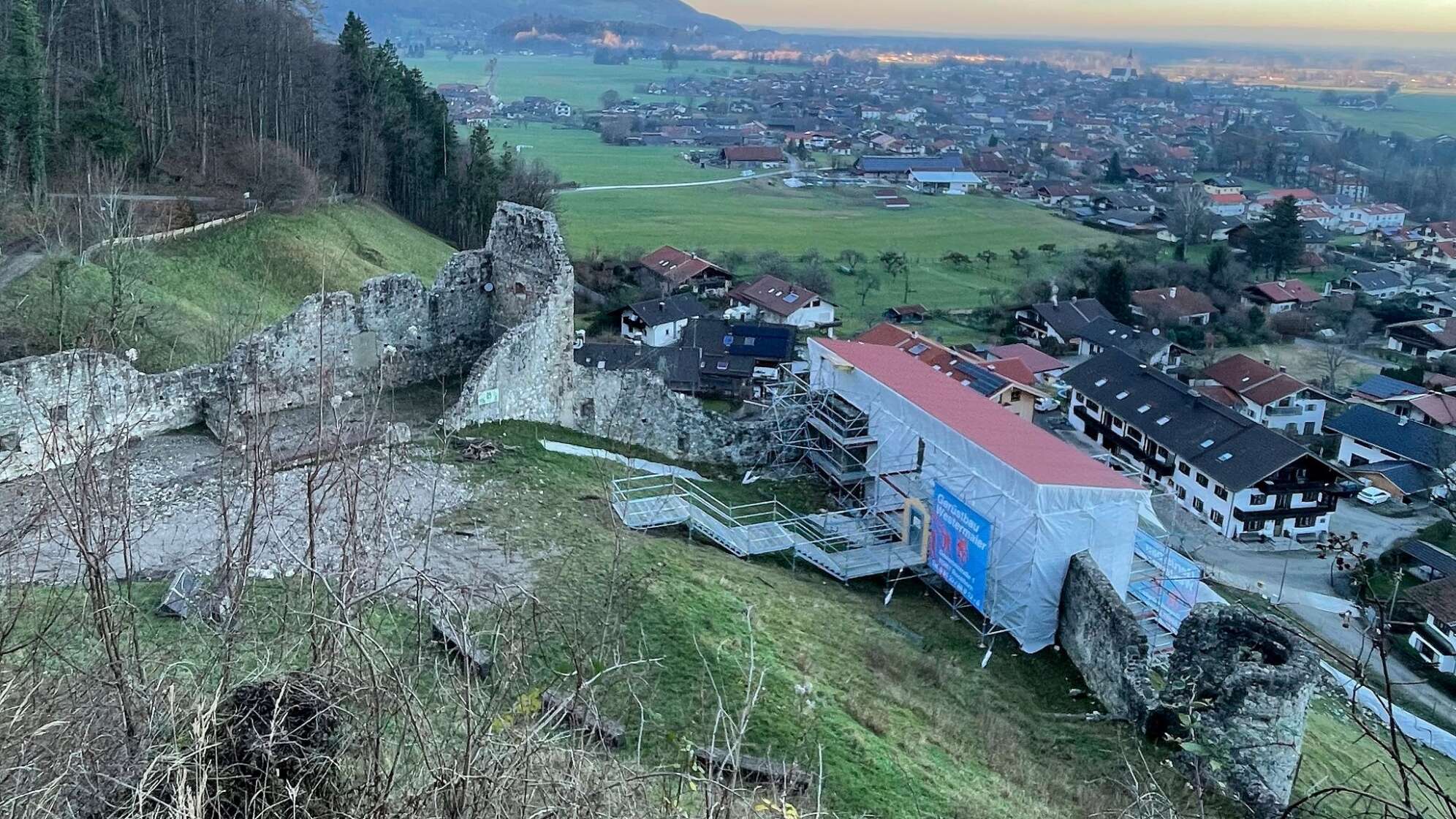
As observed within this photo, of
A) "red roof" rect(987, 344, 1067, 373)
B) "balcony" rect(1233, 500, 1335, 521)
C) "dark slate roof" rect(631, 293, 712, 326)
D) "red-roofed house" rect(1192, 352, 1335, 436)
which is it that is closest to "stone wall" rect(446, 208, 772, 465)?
"balcony" rect(1233, 500, 1335, 521)

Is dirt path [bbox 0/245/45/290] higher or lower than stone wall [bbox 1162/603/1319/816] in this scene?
higher

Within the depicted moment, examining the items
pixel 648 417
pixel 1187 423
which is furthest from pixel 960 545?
pixel 1187 423

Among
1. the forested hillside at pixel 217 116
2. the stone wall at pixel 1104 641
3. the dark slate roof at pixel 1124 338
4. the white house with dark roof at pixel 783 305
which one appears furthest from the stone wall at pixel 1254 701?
the white house with dark roof at pixel 783 305

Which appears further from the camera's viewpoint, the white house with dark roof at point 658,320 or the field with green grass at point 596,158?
the field with green grass at point 596,158

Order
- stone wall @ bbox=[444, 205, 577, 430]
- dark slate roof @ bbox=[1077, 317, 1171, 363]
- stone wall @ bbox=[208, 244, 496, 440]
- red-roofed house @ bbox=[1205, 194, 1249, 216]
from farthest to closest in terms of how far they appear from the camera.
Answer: red-roofed house @ bbox=[1205, 194, 1249, 216] → dark slate roof @ bbox=[1077, 317, 1171, 363] → stone wall @ bbox=[444, 205, 577, 430] → stone wall @ bbox=[208, 244, 496, 440]

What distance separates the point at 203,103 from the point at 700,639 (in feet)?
120

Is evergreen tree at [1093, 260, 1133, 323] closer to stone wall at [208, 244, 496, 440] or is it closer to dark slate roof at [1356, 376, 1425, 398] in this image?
dark slate roof at [1356, 376, 1425, 398]

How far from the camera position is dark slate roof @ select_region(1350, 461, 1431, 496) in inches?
1539

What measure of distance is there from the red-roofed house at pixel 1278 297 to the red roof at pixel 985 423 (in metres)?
48.8

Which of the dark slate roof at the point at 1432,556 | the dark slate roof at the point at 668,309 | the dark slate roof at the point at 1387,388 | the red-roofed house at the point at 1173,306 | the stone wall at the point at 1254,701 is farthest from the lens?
the red-roofed house at the point at 1173,306

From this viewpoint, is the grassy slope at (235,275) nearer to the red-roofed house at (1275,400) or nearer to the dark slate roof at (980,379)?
the dark slate roof at (980,379)

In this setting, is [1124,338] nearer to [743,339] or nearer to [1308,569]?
[743,339]

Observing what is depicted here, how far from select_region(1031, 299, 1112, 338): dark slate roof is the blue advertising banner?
4025 cm

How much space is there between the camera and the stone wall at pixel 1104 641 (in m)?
14.0
